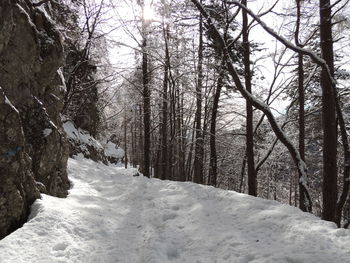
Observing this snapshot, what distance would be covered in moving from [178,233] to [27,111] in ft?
14.2

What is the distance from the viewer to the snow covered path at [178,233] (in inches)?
170

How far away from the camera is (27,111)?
6938 millimetres

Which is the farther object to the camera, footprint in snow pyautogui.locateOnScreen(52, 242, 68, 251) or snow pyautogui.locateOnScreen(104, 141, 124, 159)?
snow pyautogui.locateOnScreen(104, 141, 124, 159)

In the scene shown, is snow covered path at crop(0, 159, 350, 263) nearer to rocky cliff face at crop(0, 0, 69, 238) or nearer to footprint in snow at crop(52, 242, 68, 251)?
footprint in snow at crop(52, 242, 68, 251)

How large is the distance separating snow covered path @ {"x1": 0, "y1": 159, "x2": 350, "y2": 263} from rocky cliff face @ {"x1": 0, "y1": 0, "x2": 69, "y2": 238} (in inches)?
21.2

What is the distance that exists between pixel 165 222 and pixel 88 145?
15.0 metres

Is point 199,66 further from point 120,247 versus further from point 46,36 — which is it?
point 120,247

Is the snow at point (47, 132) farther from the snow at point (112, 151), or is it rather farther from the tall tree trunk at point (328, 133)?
the snow at point (112, 151)

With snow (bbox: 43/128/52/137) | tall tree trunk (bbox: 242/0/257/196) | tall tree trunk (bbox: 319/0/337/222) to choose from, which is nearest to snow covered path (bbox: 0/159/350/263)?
tall tree trunk (bbox: 319/0/337/222)

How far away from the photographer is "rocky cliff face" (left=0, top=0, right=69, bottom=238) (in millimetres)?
5473

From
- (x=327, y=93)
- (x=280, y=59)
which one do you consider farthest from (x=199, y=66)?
(x=327, y=93)

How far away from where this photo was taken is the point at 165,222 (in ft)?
20.9

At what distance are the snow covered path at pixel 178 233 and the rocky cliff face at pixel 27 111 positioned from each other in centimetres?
54

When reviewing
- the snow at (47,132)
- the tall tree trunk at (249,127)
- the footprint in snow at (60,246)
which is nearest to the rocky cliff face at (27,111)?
the snow at (47,132)
